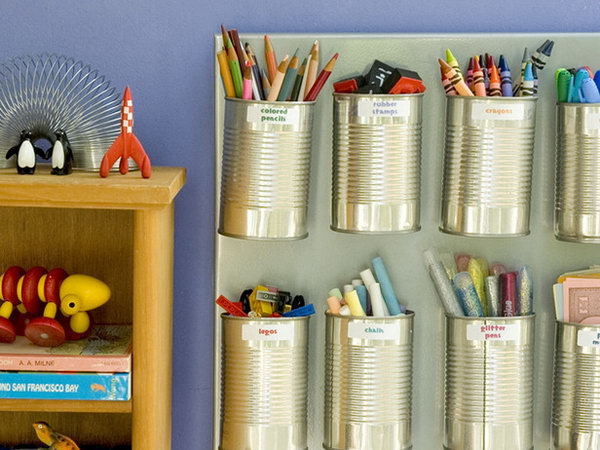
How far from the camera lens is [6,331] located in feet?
3.82

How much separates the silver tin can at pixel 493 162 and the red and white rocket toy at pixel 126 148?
371mm

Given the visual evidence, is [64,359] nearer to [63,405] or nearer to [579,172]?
[63,405]

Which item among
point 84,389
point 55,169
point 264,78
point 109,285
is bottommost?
point 84,389

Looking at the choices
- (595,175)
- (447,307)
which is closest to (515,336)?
(447,307)

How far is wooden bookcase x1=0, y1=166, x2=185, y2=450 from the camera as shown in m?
1.07

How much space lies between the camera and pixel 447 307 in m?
1.25

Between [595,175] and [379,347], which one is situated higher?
[595,175]

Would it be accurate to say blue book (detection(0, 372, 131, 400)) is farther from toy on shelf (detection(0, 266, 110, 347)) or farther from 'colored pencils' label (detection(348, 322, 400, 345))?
'colored pencils' label (detection(348, 322, 400, 345))

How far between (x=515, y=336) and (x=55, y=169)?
1.89 ft

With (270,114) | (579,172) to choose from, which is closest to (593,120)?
(579,172)

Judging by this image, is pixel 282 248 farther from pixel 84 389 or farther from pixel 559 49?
pixel 559 49

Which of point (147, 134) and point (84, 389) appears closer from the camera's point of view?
point (84, 389)

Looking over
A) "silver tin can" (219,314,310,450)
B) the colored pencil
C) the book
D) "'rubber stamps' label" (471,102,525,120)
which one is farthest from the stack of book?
"'rubber stamps' label" (471,102,525,120)

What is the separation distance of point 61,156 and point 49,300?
0.57ft
